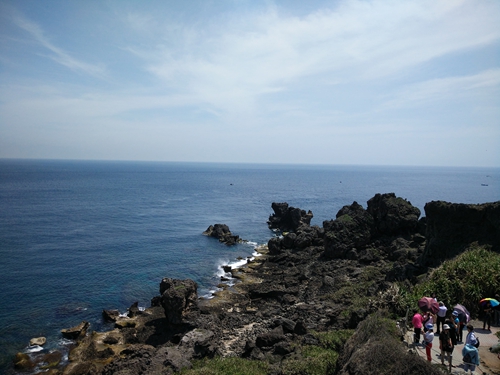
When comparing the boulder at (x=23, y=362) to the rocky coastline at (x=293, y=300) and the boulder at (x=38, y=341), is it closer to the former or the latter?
the rocky coastline at (x=293, y=300)

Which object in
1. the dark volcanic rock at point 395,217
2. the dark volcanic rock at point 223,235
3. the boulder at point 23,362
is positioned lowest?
the boulder at point 23,362

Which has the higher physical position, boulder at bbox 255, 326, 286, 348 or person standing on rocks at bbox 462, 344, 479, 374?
person standing on rocks at bbox 462, 344, 479, 374

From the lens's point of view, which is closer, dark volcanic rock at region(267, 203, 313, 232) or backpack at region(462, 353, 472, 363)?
backpack at region(462, 353, 472, 363)

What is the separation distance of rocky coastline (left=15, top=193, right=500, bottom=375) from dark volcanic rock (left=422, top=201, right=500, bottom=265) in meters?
0.11

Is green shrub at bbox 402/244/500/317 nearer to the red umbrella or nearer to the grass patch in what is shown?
the red umbrella

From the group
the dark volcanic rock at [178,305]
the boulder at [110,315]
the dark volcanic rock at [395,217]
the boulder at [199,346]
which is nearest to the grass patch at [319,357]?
the boulder at [199,346]

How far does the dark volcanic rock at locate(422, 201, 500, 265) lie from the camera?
37125mm

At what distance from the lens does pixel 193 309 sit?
36844 millimetres

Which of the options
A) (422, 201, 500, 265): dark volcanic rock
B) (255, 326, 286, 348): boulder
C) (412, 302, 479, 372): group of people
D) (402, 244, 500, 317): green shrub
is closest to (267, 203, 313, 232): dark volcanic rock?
(422, 201, 500, 265): dark volcanic rock

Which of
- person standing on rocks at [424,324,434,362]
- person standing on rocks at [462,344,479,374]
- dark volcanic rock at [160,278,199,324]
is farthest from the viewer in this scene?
dark volcanic rock at [160,278,199,324]

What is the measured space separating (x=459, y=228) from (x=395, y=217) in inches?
887

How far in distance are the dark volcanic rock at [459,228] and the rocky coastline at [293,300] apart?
0.11 m

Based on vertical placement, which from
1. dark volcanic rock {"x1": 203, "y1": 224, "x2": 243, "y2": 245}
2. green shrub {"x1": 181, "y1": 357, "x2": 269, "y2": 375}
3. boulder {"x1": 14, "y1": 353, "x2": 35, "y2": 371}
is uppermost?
green shrub {"x1": 181, "y1": 357, "x2": 269, "y2": 375}

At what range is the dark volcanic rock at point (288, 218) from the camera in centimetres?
8465
